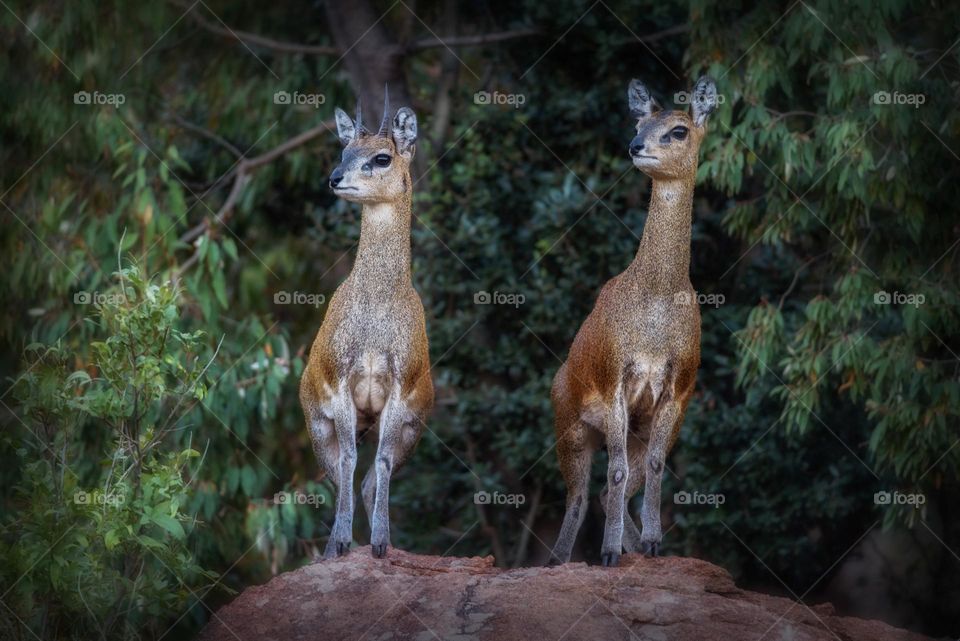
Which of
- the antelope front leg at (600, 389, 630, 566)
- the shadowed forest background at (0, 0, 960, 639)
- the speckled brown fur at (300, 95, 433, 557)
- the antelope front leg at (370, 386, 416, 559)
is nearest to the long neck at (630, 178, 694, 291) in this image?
the antelope front leg at (600, 389, 630, 566)

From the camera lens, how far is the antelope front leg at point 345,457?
10547mm

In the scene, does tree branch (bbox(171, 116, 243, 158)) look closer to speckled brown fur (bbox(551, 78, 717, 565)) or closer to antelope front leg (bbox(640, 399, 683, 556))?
speckled brown fur (bbox(551, 78, 717, 565))

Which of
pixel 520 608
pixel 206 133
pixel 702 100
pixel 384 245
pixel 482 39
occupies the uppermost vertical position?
pixel 482 39

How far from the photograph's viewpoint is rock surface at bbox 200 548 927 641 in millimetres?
9273

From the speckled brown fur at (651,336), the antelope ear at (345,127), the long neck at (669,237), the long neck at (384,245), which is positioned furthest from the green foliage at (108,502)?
the long neck at (669,237)

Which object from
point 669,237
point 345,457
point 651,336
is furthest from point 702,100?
point 345,457

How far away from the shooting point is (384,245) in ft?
35.4

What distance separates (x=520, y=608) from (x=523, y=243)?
7866 mm

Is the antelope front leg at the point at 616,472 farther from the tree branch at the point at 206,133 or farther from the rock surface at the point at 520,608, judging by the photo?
the tree branch at the point at 206,133

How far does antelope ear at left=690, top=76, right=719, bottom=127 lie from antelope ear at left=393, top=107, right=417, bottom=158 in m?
1.81

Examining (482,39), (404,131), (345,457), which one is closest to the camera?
(345,457)

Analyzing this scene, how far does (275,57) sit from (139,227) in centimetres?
340

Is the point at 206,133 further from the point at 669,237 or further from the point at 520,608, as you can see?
the point at 520,608

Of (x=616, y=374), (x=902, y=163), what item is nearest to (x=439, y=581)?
(x=616, y=374)
